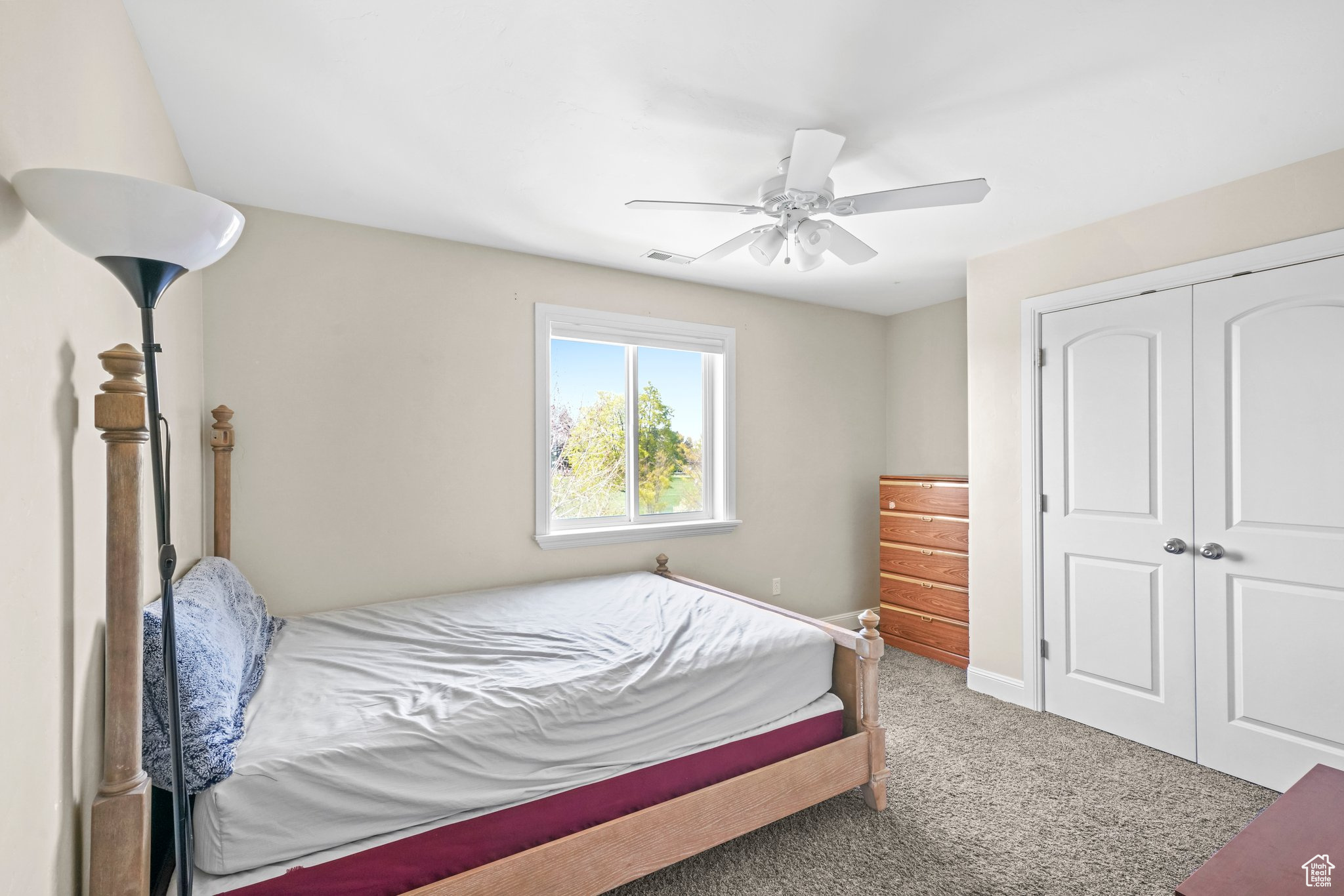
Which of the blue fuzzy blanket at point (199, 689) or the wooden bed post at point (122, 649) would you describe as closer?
the wooden bed post at point (122, 649)

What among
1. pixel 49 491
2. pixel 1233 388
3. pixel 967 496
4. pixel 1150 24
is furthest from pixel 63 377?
pixel 967 496

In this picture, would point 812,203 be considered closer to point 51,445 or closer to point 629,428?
point 629,428

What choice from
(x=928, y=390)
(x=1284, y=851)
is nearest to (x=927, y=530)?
(x=928, y=390)

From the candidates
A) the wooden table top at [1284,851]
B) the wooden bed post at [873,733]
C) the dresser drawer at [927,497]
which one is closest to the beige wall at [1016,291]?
the dresser drawer at [927,497]

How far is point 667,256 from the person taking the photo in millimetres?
3412

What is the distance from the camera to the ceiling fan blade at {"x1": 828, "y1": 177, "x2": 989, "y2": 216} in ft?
6.39

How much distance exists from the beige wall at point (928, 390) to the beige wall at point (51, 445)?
4378 mm

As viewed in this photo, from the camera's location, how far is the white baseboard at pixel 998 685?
3.29m

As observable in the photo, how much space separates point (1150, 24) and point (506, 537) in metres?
3.10

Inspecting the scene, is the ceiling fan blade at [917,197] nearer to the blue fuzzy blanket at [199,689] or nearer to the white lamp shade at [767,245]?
the white lamp shade at [767,245]

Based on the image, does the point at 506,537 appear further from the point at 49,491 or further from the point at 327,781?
the point at 49,491

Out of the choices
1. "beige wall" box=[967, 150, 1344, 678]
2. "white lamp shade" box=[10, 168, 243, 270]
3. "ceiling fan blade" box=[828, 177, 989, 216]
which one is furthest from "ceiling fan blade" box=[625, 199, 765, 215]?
"beige wall" box=[967, 150, 1344, 678]

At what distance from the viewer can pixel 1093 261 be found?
2975 millimetres

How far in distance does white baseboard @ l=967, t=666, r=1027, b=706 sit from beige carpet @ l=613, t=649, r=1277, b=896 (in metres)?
0.29
